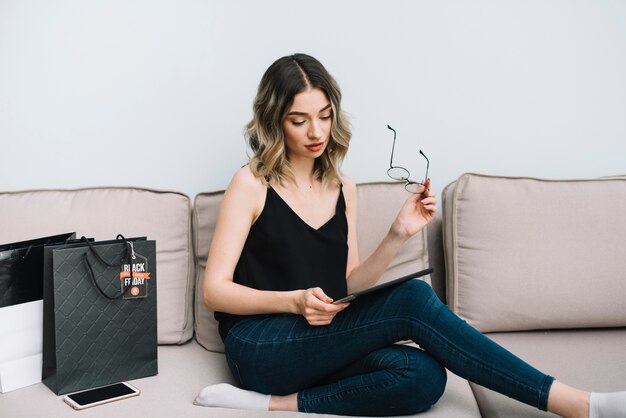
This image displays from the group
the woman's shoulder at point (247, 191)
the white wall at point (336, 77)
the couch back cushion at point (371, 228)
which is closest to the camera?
the woman's shoulder at point (247, 191)

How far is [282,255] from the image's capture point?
178 centimetres

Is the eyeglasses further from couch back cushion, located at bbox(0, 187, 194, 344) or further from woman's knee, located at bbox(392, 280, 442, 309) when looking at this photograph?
couch back cushion, located at bbox(0, 187, 194, 344)

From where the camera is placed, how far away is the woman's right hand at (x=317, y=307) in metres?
1.50

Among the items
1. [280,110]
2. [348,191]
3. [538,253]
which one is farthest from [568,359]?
[280,110]

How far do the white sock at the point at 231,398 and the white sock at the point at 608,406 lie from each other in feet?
2.42

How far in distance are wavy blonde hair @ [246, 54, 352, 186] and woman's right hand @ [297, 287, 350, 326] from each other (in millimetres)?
400

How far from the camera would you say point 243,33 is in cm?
228

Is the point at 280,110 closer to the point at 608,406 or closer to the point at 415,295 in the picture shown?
the point at 415,295

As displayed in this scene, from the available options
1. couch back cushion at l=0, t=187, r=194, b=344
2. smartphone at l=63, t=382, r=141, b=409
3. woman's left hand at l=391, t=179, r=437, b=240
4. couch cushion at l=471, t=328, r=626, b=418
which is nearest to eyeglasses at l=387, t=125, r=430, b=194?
woman's left hand at l=391, t=179, r=437, b=240

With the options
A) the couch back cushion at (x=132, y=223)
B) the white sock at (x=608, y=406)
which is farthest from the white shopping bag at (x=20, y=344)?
the white sock at (x=608, y=406)

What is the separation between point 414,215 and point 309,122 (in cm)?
39

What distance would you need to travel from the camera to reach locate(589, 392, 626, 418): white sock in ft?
4.60

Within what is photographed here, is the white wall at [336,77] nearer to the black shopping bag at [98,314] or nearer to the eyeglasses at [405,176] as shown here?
the eyeglasses at [405,176]

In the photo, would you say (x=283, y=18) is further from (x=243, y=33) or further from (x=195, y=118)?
(x=195, y=118)
